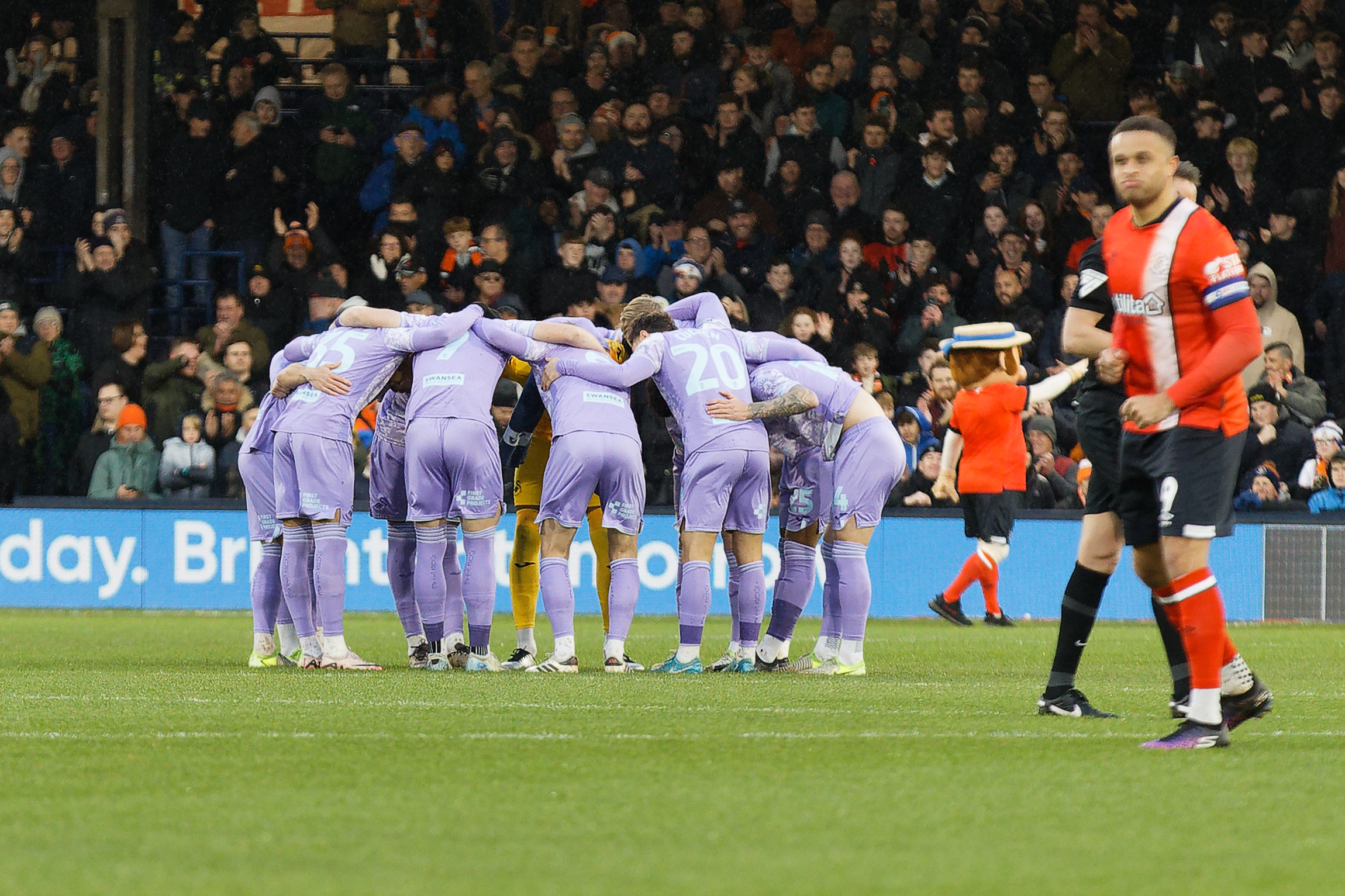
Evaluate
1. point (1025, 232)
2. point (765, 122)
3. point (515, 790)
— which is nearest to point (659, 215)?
point (765, 122)

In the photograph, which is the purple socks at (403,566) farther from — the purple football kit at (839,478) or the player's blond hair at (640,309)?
the purple football kit at (839,478)

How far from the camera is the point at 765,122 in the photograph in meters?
19.7

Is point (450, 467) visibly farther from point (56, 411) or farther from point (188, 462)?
point (56, 411)

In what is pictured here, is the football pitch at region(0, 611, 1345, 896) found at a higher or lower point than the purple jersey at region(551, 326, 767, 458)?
lower

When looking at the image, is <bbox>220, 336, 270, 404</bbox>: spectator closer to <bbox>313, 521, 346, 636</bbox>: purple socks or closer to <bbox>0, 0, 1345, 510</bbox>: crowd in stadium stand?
<bbox>0, 0, 1345, 510</bbox>: crowd in stadium stand

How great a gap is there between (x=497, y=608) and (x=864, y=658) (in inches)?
244

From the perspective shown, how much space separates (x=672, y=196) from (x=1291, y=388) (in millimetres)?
Answer: 6479

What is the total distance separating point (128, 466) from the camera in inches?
685

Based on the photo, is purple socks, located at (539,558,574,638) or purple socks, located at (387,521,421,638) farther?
purple socks, located at (387,521,421,638)

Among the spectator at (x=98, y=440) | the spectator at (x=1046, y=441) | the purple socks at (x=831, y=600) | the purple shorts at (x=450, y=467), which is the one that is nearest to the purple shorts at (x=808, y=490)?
the purple socks at (x=831, y=600)

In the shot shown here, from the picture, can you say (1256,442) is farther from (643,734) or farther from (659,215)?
(643,734)

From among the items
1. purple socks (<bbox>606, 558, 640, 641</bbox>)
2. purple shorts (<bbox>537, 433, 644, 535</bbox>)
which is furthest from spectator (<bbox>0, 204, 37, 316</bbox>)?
purple socks (<bbox>606, 558, 640, 641</bbox>)

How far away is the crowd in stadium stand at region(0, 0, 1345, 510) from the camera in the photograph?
17.5 meters

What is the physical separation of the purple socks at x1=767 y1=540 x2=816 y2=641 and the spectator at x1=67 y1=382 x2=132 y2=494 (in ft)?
30.1
